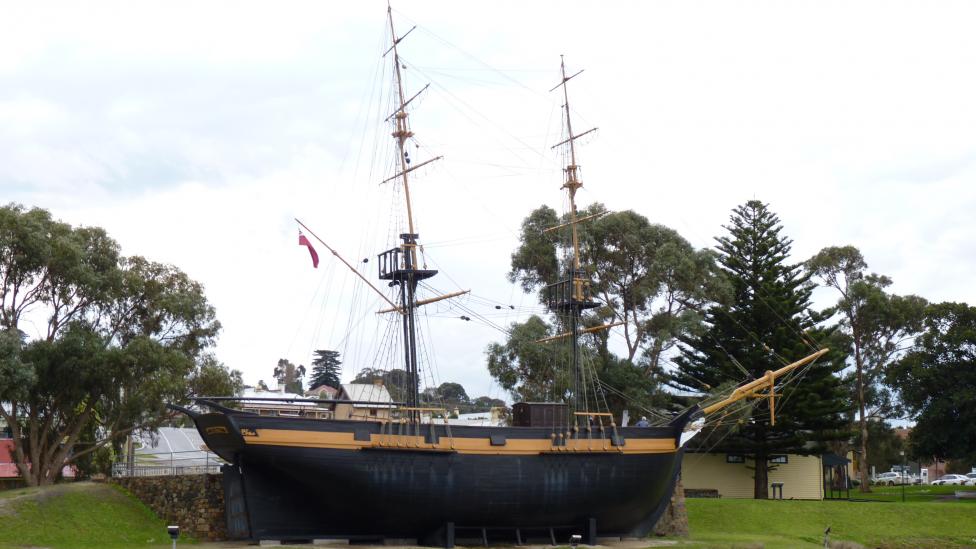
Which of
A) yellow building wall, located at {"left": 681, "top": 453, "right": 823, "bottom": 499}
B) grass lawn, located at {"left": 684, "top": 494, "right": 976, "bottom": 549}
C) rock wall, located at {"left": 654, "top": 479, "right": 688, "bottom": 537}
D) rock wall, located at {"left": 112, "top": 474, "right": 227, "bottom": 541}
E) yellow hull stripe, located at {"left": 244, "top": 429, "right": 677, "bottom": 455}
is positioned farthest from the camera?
yellow building wall, located at {"left": 681, "top": 453, "right": 823, "bottom": 499}

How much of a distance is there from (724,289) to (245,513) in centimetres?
2525

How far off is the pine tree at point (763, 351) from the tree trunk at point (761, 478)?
0.15 feet

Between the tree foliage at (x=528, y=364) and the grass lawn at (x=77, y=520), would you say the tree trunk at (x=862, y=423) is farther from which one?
the grass lawn at (x=77, y=520)

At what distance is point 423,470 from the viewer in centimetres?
2702

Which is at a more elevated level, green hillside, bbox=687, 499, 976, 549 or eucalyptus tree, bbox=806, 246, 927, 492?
eucalyptus tree, bbox=806, 246, 927, 492

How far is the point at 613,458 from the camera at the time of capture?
3017cm

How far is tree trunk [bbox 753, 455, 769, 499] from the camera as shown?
43969mm

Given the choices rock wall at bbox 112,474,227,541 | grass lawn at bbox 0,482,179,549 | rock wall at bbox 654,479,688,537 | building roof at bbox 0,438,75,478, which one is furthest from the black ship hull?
building roof at bbox 0,438,75,478

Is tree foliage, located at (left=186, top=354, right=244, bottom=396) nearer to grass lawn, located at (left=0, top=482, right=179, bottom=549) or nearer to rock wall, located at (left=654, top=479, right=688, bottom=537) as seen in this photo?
grass lawn, located at (left=0, top=482, right=179, bottom=549)

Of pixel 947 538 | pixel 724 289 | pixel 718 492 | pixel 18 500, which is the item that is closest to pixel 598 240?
pixel 724 289

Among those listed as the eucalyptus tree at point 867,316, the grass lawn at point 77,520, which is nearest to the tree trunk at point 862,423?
the eucalyptus tree at point 867,316

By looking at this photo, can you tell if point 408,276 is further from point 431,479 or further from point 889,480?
point 889,480

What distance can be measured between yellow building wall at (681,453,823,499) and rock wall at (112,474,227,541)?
81.8ft

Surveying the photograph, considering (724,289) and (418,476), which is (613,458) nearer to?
(418,476)
